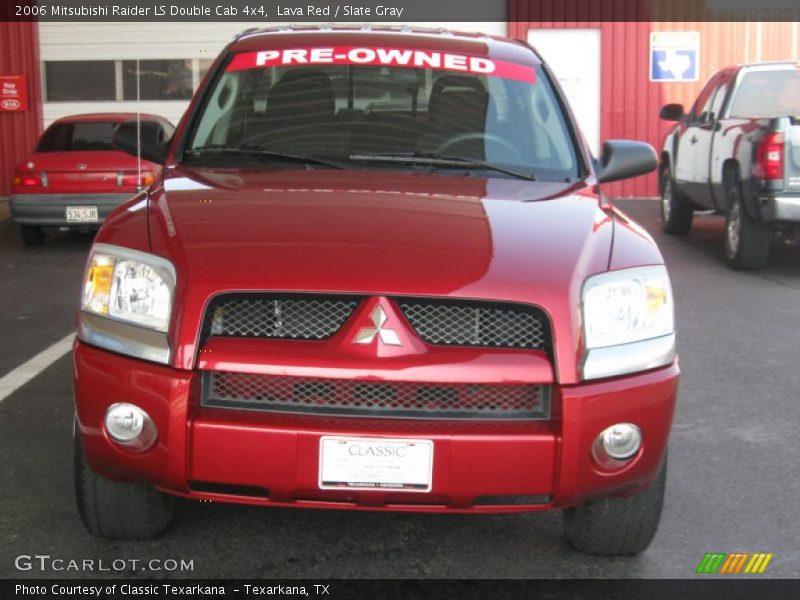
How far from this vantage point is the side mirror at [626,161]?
192 inches

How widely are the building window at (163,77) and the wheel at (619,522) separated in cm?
1551

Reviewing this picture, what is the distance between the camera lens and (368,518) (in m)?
4.05

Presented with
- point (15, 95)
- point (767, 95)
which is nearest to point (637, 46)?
point (767, 95)

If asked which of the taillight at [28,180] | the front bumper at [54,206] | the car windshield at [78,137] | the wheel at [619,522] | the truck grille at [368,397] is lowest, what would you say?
the wheel at [619,522]

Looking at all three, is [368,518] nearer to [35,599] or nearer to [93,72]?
[35,599]

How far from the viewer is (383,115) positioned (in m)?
4.68

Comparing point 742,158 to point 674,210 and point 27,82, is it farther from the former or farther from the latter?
point 27,82

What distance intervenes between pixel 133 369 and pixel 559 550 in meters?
1.49

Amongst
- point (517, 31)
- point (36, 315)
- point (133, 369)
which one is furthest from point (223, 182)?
point (517, 31)

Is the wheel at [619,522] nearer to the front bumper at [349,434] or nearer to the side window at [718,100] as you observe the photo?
the front bumper at [349,434]

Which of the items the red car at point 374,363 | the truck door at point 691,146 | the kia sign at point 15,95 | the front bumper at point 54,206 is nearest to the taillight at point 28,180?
the front bumper at point 54,206

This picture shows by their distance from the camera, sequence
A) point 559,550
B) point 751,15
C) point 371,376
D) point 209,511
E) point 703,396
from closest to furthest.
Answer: point 371,376, point 559,550, point 209,511, point 703,396, point 751,15

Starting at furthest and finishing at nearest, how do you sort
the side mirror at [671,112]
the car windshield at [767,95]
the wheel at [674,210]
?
the wheel at [674,210] → the side mirror at [671,112] → the car windshield at [767,95]

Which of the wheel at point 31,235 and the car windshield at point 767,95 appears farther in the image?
the wheel at point 31,235
